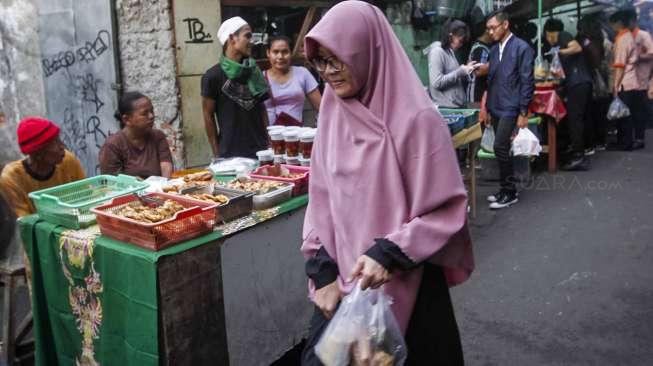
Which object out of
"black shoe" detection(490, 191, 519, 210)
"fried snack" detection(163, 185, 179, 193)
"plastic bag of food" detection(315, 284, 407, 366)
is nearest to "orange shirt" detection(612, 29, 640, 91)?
"black shoe" detection(490, 191, 519, 210)

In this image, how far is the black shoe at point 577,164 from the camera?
779cm

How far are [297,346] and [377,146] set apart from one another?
196cm

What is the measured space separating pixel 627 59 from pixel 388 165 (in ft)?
25.7

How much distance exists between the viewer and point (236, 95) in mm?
4523

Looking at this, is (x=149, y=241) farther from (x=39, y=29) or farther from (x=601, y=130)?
(x=601, y=130)

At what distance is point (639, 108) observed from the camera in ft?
28.6

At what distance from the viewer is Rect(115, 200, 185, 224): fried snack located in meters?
2.64

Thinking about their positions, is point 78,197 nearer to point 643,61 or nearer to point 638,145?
point 643,61

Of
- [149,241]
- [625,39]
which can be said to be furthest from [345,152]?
[625,39]

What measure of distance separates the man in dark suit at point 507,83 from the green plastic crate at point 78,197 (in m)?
3.96

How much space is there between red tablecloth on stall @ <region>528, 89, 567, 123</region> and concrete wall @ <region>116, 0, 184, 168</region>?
165 inches

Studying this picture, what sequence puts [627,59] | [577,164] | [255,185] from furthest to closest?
[627,59] → [577,164] → [255,185]

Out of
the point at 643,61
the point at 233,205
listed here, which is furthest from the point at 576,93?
the point at 233,205

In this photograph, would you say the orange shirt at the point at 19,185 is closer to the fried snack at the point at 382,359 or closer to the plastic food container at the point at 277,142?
the plastic food container at the point at 277,142
